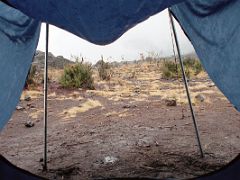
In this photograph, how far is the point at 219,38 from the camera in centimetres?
287

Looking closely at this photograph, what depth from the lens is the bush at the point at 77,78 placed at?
1223 cm

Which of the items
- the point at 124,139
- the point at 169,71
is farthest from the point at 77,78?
the point at 124,139

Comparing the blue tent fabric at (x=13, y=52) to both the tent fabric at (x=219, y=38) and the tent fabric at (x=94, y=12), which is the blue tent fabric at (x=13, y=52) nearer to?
the tent fabric at (x=94, y=12)

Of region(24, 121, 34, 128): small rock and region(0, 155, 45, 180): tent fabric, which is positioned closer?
region(0, 155, 45, 180): tent fabric

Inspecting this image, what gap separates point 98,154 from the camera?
4.76 m

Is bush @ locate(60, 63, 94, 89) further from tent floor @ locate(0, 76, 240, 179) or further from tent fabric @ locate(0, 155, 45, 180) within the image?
tent fabric @ locate(0, 155, 45, 180)

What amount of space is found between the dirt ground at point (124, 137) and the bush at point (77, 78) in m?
1.82

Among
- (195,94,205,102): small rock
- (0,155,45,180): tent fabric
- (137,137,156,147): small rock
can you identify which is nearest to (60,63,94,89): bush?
(195,94,205,102): small rock

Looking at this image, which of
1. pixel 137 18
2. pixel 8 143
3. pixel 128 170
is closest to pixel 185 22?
pixel 137 18

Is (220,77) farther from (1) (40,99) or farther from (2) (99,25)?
(1) (40,99)

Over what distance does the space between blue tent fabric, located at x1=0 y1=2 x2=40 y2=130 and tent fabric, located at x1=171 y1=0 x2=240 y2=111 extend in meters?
1.49

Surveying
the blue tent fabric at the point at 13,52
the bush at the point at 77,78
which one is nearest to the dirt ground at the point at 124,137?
the blue tent fabric at the point at 13,52

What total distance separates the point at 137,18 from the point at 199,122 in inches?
186

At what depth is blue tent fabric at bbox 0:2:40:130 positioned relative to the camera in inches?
123
